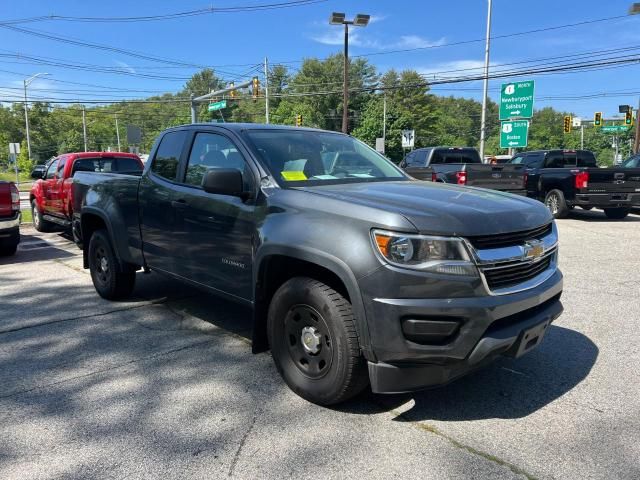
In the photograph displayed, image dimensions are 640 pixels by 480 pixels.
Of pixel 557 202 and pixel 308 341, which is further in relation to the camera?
pixel 557 202

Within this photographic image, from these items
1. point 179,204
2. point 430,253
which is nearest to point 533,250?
point 430,253

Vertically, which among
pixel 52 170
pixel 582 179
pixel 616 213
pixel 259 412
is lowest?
pixel 259 412

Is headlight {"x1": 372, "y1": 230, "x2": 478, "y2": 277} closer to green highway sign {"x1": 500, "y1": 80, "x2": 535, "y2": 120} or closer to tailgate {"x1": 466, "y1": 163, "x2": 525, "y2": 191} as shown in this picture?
tailgate {"x1": 466, "y1": 163, "x2": 525, "y2": 191}

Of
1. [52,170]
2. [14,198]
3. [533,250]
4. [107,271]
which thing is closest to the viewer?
[533,250]

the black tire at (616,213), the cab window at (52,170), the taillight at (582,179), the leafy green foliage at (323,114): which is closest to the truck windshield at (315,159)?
the cab window at (52,170)

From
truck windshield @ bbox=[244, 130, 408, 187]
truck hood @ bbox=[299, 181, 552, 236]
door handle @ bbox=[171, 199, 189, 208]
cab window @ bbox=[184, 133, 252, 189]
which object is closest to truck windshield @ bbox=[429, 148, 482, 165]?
truck windshield @ bbox=[244, 130, 408, 187]

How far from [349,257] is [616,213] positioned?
1409 cm

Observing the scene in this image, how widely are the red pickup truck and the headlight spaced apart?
8.42m

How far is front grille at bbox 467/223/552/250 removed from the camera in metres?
2.86

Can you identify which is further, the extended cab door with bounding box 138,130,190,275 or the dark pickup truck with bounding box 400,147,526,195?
the dark pickup truck with bounding box 400,147,526,195

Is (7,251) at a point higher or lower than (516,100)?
lower

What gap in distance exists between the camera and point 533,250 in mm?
3154

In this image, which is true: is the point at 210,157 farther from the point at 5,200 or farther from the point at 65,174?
the point at 65,174

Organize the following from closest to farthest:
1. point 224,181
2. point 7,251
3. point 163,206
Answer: point 224,181, point 163,206, point 7,251
